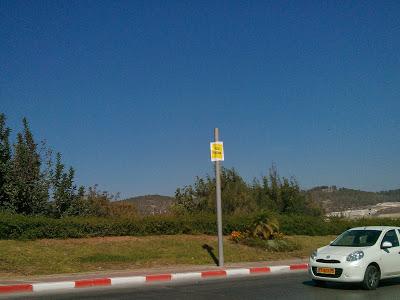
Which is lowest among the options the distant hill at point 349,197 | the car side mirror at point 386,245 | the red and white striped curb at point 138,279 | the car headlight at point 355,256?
A: the red and white striped curb at point 138,279

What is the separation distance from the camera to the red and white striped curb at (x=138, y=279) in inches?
512

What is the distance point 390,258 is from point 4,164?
624 inches

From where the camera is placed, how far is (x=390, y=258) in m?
12.9

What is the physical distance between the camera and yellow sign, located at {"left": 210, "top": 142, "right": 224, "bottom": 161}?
18.2m

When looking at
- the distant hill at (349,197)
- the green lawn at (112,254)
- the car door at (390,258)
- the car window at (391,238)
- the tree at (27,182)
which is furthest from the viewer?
the distant hill at (349,197)

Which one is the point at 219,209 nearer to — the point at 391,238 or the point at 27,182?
the point at 391,238

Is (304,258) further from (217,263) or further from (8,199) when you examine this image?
(8,199)

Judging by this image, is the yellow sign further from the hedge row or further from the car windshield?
the car windshield

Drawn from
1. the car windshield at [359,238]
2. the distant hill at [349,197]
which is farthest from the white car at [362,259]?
the distant hill at [349,197]

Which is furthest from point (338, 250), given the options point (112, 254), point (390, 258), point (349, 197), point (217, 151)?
point (349, 197)

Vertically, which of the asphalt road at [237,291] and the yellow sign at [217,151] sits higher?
the yellow sign at [217,151]

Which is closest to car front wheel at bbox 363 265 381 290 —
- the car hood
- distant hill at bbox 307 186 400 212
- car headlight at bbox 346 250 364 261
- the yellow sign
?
car headlight at bbox 346 250 364 261

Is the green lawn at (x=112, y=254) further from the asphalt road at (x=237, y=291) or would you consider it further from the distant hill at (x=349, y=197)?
the distant hill at (x=349, y=197)

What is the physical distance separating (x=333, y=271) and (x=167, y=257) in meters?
8.06
